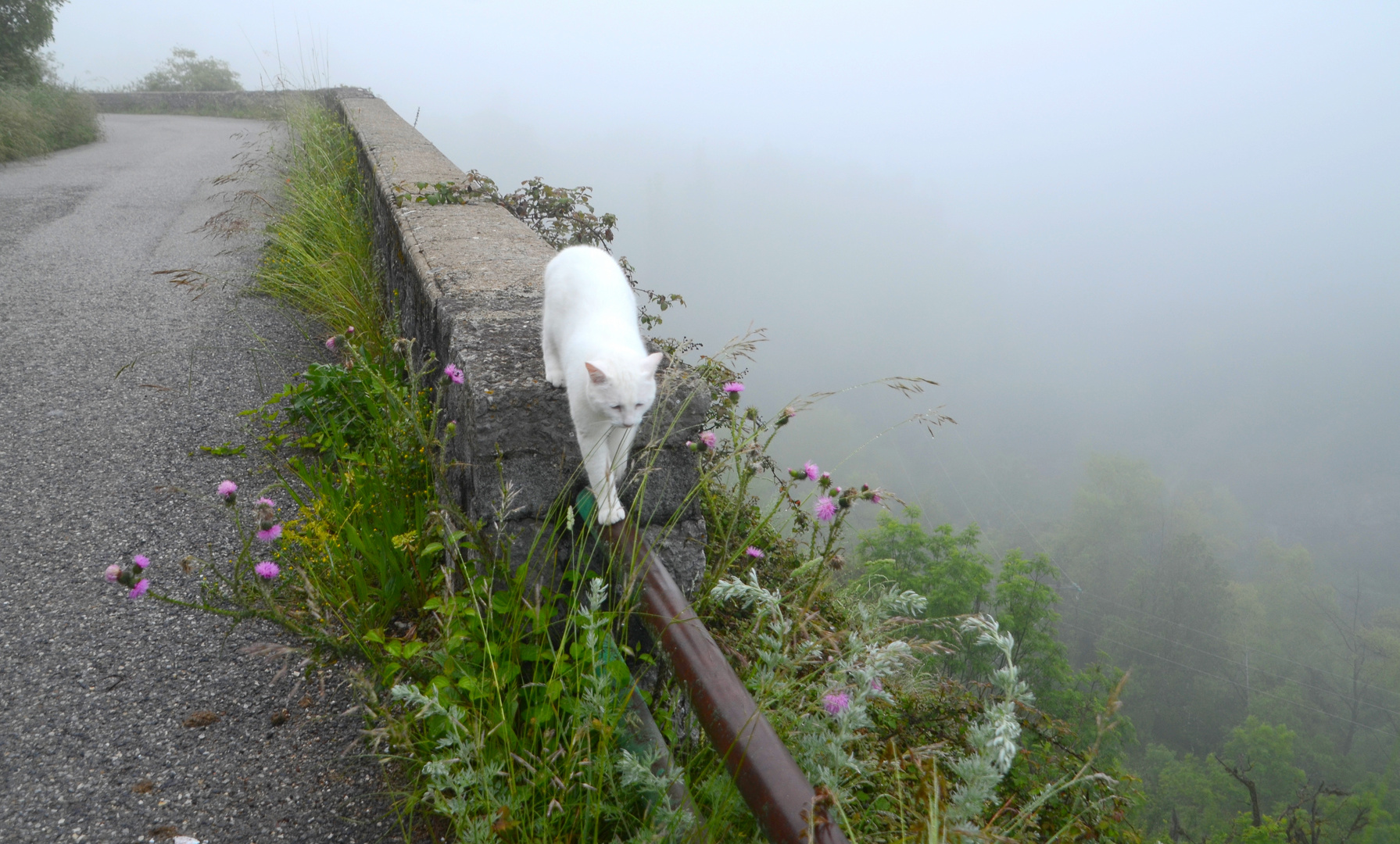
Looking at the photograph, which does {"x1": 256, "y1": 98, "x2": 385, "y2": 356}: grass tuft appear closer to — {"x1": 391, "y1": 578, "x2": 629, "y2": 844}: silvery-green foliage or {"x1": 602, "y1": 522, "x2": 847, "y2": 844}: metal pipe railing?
{"x1": 391, "y1": 578, "x2": 629, "y2": 844}: silvery-green foliage

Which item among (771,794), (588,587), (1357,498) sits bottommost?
(1357,498)

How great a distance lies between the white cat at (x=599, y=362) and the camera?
168 centimetres

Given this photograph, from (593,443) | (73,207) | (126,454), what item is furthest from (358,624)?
(73,207)

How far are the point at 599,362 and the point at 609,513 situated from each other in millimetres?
390

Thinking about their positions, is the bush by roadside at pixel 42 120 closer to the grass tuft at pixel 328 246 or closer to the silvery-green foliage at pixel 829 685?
the grass tuft at pixel 328 246

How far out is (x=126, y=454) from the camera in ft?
8.86

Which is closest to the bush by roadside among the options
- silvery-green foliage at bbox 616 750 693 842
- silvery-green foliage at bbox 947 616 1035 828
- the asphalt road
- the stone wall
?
the asphalt road

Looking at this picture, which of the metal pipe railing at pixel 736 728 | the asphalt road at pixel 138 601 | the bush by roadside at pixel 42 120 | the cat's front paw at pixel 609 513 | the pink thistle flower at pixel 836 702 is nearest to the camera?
the metal pipe railing at pixel 736 728

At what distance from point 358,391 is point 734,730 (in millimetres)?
2413

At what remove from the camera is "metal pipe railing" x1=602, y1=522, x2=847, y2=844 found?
2.81 feet

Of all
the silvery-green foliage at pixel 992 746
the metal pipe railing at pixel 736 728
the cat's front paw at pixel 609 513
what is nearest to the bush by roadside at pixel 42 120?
the cat's front paw at pixel 609 513

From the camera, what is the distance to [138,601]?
201 centimetres

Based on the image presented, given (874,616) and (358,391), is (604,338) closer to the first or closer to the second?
(874,616)

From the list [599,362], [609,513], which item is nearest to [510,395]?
[599,362]
